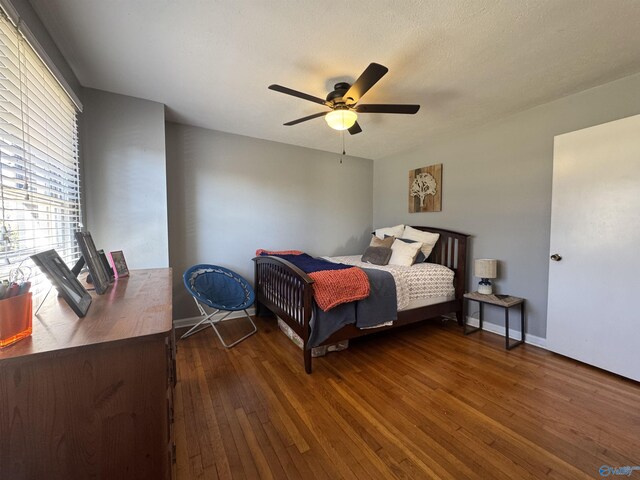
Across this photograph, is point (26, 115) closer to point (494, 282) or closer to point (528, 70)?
point (528, 70)

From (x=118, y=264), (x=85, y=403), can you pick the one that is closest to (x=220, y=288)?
(x=118, y=264)

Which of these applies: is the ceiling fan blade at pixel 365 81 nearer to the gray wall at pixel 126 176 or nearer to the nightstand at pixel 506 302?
the gray wall at pixel 126 176

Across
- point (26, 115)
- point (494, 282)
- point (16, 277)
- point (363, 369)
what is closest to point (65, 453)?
point (16, 277)

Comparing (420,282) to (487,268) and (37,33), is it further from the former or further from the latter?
(37,33)

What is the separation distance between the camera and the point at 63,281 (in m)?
0.97

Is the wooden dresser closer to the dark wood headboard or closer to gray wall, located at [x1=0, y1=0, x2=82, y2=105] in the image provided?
gray wall, located at [x1=0, y1=0, x2=82, y2=105]

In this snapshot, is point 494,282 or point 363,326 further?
point 494,282

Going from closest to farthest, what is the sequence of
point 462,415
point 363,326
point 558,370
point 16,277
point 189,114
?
point 16,277 → point 462,415 → point 558,370 → point 363,326 → point 189,114

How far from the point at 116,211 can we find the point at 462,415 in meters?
3.12

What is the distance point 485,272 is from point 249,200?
115 inches

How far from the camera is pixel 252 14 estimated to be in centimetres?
144

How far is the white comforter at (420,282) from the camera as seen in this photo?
2611mm

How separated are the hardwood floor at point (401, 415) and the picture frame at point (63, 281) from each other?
3.13 ft

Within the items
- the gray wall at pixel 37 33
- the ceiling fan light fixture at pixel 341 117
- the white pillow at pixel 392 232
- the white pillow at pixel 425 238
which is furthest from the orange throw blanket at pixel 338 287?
the gray wall at pixel 37 33
